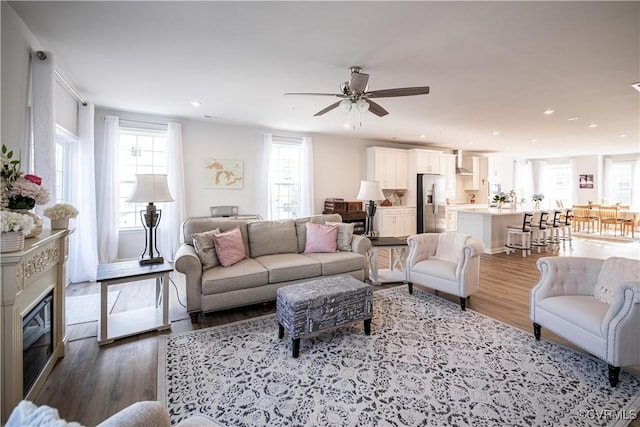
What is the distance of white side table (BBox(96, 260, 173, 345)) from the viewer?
8.00ft

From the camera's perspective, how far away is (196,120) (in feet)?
17.9

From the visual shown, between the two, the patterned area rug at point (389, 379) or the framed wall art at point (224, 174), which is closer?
the patterned area rug at point (389, 379)

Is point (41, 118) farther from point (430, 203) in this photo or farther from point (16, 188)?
point (430, 203)

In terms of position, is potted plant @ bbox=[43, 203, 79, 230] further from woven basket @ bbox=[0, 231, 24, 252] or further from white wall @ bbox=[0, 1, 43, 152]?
woven basket @ bbox=[0, 231, 24, 252]

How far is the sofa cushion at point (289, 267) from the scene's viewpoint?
10.3 feet

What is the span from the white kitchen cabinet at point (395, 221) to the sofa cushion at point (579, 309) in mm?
Answer: 4892

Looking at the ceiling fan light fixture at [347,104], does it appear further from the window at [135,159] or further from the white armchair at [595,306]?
the window at [135,159]

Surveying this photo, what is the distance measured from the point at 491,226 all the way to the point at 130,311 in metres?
6.47

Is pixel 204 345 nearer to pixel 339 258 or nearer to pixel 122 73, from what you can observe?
pixel 339 258

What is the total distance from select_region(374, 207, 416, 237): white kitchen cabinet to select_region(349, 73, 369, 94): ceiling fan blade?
4745 mm

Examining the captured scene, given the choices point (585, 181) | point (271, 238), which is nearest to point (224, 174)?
point (271, 238)

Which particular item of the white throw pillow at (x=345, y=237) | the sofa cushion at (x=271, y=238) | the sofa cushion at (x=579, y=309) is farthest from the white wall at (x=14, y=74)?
the sofa cushion at (x=579, y=309)

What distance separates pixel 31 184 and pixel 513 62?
4.16 metres

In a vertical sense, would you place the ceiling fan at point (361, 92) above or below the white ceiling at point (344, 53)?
below
